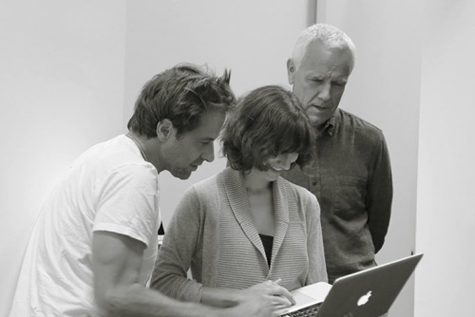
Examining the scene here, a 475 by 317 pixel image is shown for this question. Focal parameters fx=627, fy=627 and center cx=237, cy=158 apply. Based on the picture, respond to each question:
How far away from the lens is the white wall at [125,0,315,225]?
239cm

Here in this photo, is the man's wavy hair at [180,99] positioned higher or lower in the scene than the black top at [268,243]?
higher

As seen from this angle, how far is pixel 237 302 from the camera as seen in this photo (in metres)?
1.39

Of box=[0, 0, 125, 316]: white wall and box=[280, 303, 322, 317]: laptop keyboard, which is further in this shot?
box=[0, 0, 125, 316]: white wall

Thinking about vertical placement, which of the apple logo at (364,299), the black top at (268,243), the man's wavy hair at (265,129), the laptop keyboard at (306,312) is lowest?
the laptop keyboard at (306,312)

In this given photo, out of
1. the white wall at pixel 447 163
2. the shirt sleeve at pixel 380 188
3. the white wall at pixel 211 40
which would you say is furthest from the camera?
the white wall at pixel 447 163

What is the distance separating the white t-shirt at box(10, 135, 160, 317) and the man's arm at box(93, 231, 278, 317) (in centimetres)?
3

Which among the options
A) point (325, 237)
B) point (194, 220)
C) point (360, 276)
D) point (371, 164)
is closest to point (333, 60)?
point (371, 164)

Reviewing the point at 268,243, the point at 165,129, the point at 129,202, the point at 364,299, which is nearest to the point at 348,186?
the point at 268,243

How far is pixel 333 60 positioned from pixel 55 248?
105cm

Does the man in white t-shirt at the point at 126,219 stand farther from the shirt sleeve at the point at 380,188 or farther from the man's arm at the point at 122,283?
the shirt sleeve at the point at 380,188

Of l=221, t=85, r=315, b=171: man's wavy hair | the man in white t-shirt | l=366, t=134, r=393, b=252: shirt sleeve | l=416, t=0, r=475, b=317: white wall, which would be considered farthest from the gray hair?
l=416, t=0, r=475, b=317: white wall

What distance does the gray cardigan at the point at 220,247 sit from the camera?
1468mm

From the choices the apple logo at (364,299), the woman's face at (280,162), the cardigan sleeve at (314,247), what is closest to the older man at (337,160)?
the cardigan sleeve at (314,247)

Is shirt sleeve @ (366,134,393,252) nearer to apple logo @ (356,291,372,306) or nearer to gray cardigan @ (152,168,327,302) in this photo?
gray cardigan @ (152,168,327,302)
